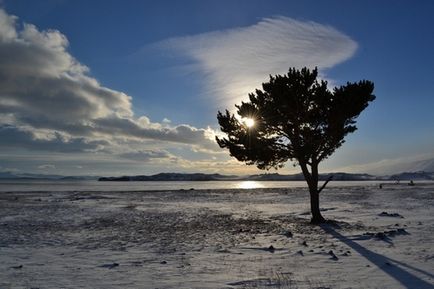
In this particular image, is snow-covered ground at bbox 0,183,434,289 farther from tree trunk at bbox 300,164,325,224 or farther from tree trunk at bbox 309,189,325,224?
tree trunk at bbox 300,164,325,224

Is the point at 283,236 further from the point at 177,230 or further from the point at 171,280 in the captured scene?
the point at 171,280

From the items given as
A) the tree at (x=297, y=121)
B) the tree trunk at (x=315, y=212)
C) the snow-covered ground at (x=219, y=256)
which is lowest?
the snow-covered ground at (x=219, y=256)

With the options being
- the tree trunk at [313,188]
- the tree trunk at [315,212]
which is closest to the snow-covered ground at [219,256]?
the tree trunk at [315,212]

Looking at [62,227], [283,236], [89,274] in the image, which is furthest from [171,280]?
[62,227]

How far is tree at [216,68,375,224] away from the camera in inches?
955

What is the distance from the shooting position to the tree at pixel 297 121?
2425 centimetres

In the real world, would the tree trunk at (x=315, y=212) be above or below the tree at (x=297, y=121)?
below

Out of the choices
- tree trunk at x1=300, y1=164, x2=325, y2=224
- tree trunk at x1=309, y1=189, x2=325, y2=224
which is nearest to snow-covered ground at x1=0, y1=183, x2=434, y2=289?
tree trunk at x1=309, y1=189, x2=325, y2=224

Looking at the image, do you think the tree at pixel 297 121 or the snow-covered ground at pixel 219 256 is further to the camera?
the tree at pixel 297 121

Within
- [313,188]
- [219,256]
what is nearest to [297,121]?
[313,188]

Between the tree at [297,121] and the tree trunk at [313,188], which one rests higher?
the tree at [297,121]

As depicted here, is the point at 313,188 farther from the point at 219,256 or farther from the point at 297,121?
the point at 219,256

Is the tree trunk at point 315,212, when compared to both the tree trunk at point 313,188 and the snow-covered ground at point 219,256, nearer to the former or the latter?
the tree trunk at point 313,188

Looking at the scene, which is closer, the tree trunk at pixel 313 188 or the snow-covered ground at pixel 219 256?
the snow-covered ground at pixel 219 256
